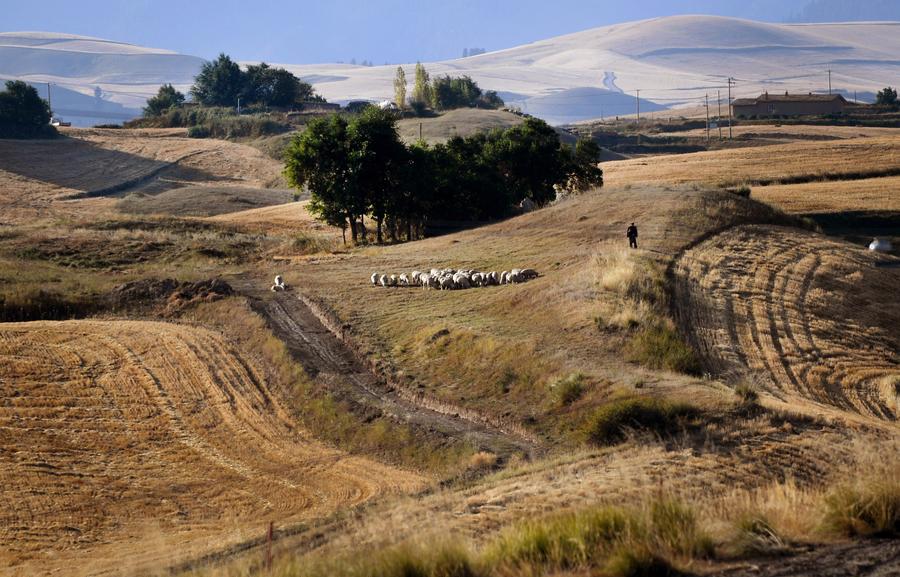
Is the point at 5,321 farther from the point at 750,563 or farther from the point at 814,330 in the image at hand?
the point at 750,563

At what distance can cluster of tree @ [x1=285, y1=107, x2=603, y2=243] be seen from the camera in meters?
57.7

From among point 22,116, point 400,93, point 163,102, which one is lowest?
point 22,116

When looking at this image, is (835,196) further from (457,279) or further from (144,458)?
(144,458)

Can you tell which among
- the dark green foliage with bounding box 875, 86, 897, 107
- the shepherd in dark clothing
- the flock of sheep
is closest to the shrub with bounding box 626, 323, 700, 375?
the flock of sheep

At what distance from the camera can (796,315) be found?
33.9m

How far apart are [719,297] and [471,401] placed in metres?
12.1

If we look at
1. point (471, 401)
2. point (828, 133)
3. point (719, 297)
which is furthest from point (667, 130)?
point (471, 401)

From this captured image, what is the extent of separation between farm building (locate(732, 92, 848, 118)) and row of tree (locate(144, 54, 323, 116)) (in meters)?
72.1

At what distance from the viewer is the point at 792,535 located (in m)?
12.6

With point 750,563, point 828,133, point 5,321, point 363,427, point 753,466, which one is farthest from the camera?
point 828,133

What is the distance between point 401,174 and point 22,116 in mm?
92829

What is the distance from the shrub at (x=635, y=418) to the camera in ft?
68.0

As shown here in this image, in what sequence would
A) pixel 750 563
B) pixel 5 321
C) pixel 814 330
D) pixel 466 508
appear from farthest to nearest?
pixel 5 321 → pixel 814 330 → pixel 466 508 → pixel 750 563

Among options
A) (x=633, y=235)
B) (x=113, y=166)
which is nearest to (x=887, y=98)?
(x=113, y=166)
